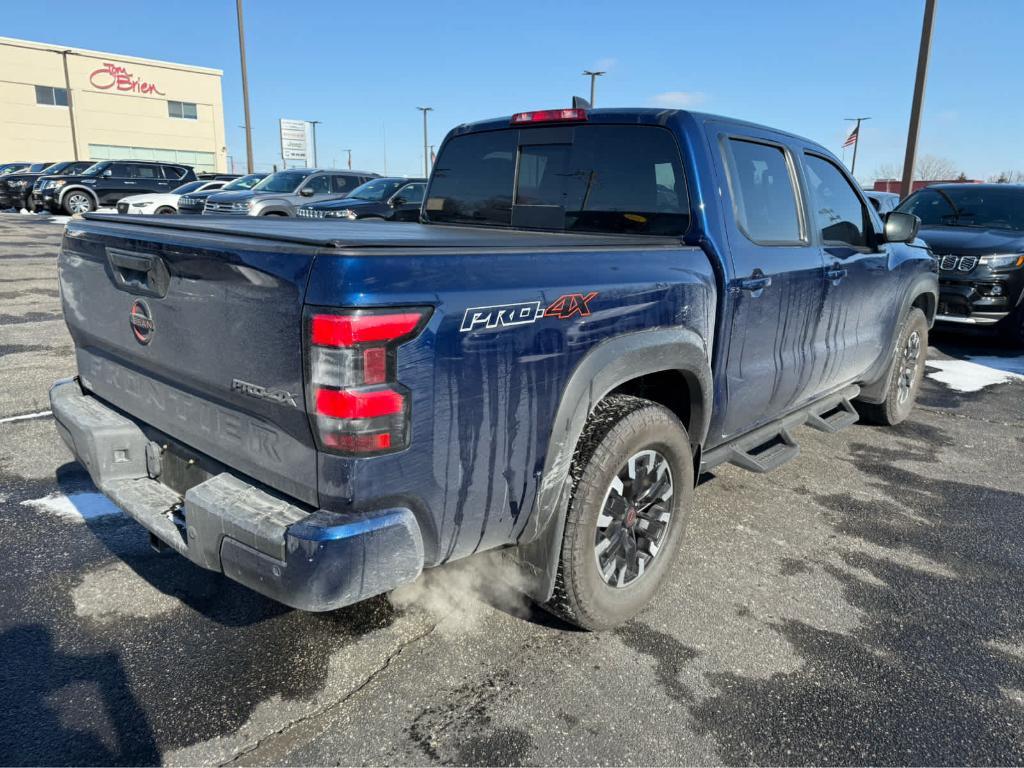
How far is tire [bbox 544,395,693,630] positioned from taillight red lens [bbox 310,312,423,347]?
96 centimetres

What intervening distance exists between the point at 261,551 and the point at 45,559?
186 cm

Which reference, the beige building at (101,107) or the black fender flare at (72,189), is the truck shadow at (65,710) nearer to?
the black fender flare at (72,189)

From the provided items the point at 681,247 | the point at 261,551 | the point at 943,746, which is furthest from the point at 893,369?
the point at 261,551

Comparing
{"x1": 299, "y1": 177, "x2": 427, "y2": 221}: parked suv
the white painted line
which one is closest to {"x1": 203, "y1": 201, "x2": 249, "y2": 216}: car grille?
{"x1": 299, "y1": 177, "x2": 427, "y2": 221}: parked suv

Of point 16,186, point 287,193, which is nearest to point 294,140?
point 16,186

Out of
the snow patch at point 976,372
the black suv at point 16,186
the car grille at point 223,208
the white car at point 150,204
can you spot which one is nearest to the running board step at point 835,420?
the snow patch at point 976,372

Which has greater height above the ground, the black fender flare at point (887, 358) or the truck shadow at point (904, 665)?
the black fender flare at point (887, 358)

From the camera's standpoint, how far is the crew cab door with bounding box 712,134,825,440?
3174 millimetres

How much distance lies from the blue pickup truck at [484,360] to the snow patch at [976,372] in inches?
153

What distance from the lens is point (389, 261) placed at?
6.20ft

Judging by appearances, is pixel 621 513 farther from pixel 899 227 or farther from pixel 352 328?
pixel 899 227

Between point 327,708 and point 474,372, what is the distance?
1.24 meters

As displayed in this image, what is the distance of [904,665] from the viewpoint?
2.69 meters

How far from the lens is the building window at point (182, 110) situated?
170ft
